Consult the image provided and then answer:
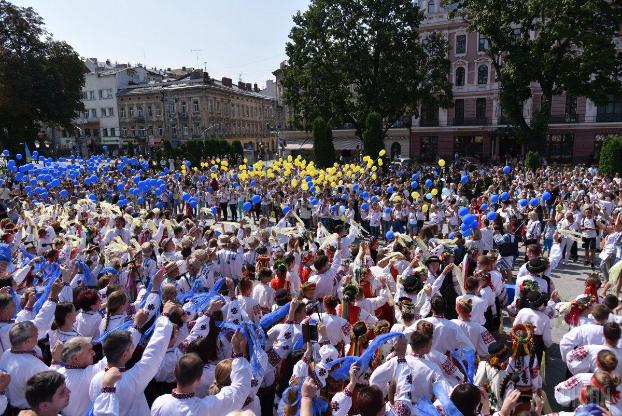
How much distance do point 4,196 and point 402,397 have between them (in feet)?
67.9

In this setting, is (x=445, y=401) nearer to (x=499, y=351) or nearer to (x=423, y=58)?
(x=499, y=351)

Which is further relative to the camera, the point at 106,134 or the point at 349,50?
the point at 106,134

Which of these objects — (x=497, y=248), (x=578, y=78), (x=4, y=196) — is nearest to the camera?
(x=497, y=248)

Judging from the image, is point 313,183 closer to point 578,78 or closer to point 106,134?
point 578,78

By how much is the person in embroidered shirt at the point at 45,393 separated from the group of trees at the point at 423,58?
28.9 meters

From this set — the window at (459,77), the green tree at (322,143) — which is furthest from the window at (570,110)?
the green tree at (322,143)

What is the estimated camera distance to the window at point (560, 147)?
3934cm

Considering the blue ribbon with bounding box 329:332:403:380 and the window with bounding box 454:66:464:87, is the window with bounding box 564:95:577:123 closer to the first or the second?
the window with bounding box 454:66:464:87

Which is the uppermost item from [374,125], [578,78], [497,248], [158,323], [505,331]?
[578,78]

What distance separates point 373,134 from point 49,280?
26.2m

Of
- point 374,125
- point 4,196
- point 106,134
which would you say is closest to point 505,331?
point 4,196

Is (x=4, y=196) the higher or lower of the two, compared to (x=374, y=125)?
lower

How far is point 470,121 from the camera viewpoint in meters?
42.1

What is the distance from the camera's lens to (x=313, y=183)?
1706cm
